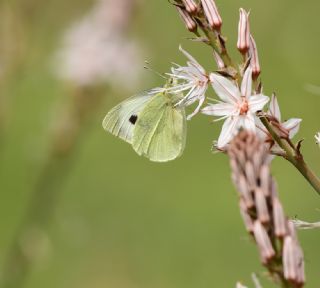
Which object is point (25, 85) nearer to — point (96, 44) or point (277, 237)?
point (96, 44)

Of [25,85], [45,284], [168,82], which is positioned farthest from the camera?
[25,85]

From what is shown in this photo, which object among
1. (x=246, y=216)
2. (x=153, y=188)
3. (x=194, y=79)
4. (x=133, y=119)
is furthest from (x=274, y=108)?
(x=153, y=188)

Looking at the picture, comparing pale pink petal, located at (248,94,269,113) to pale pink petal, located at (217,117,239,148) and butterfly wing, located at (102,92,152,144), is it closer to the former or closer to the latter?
pale pink petal, located at (217,117,239,148)

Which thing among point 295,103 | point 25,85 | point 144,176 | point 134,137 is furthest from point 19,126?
point 134,137

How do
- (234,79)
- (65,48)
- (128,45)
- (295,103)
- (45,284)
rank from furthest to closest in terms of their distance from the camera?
(295,103), (45,284), (65,48), (128,45), (234,79)

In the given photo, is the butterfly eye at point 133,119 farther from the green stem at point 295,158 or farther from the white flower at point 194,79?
the green stem at point 295,158

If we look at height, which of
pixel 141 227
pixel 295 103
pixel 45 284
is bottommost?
pixel 45 284
